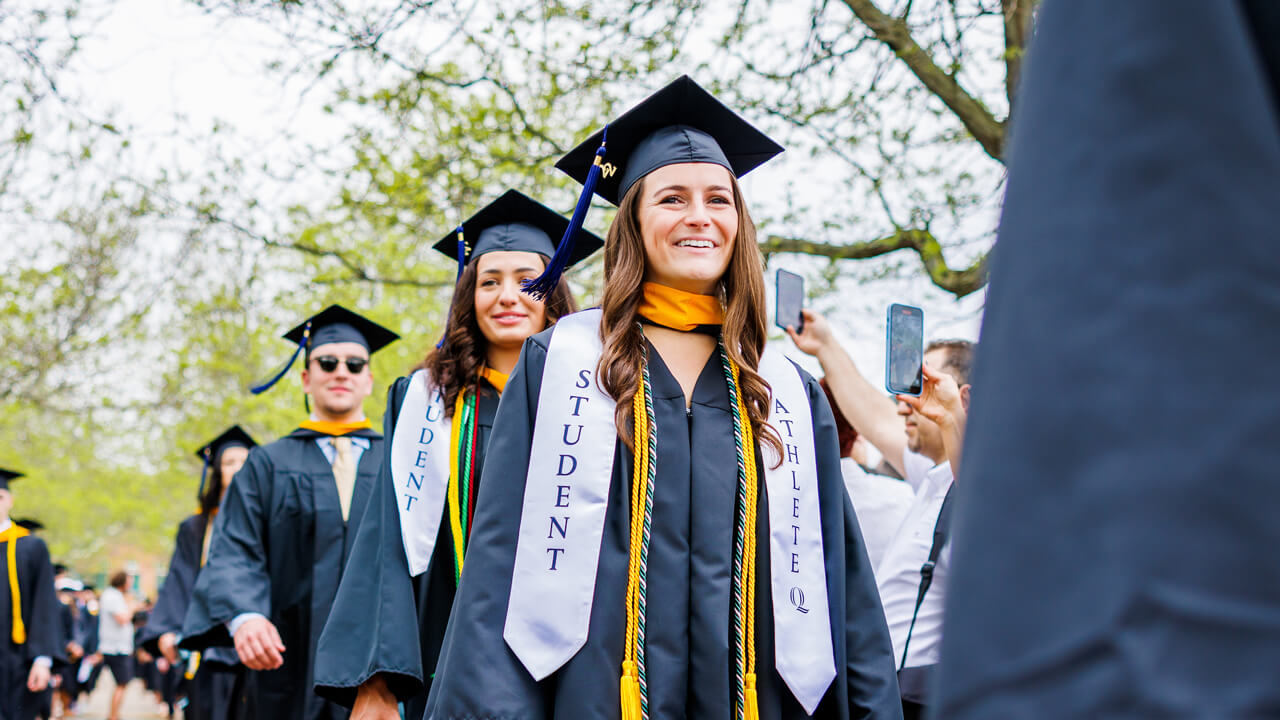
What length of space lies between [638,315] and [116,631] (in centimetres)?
1826

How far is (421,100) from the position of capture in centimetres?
809

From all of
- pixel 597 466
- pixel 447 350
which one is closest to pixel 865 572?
pixel 597 466

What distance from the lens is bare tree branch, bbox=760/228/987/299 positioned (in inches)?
291

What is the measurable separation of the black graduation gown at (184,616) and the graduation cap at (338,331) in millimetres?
3070

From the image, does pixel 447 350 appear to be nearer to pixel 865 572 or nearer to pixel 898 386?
pixel 898 386

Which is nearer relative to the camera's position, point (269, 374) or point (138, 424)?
point (269, 374)

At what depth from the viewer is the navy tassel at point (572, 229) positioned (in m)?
3.07

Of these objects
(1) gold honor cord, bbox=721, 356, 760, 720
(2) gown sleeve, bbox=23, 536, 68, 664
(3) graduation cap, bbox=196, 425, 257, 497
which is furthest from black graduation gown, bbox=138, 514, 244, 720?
(1) gold honor cord, bbox=721, 356, 760, 720

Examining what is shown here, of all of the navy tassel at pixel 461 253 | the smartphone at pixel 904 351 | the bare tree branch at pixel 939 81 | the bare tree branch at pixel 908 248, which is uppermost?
Answer: the bare tree branch at pixel 939 81

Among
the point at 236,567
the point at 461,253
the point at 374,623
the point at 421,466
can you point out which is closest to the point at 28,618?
the point at 236,567

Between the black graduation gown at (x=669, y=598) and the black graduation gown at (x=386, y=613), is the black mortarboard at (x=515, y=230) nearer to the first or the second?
the black graduation gown at (x=386, y=613)

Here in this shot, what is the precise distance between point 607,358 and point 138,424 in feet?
68.6

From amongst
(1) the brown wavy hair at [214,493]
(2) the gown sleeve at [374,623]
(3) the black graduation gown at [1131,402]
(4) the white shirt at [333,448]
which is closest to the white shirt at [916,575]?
(2) the gown sleeve at [374,623]

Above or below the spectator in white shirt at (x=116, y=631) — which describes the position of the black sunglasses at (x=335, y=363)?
above
